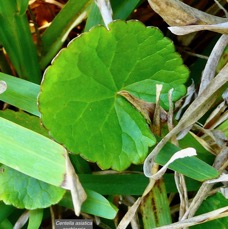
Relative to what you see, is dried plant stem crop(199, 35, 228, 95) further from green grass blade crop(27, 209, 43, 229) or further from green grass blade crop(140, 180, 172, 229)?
green grass blade crop(27, 209, 43, 229)

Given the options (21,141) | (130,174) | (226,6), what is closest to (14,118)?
(21,141)

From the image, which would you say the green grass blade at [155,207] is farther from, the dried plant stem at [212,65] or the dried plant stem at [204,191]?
the dried plant stem at [212,65]

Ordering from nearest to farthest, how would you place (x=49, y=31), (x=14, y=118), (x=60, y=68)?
(x=60, y=68) → (x=14, y=118) → (x=49, y=31)

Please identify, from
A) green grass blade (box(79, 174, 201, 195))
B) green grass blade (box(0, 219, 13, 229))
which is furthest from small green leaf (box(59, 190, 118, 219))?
green grass blade (box(0, 219, 13, 229))

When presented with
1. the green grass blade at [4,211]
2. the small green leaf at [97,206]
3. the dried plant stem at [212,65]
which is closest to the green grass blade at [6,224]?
the green grass blade at [4,211]

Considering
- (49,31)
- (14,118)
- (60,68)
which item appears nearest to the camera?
(60,68)

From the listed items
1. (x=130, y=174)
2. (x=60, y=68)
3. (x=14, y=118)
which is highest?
(x=60, y=68)

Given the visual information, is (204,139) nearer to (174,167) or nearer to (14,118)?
(174,167)

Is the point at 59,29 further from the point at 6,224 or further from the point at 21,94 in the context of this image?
the point at 6,224

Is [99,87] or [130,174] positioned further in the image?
[130,174]
